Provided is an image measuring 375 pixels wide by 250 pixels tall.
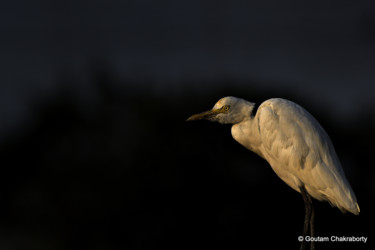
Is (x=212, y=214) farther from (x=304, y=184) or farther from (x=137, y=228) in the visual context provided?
(x=304, y=184)

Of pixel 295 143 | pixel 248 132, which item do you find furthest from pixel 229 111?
pixel 295 143

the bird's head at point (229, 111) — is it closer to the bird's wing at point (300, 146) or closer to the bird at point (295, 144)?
the bird at point (295, 144)

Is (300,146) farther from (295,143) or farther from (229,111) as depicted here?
(229,111)

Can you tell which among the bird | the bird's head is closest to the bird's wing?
the bird

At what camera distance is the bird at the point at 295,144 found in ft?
13.2

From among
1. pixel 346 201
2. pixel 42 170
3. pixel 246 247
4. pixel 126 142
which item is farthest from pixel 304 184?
pixel 42 170

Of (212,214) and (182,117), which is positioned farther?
(182,117)

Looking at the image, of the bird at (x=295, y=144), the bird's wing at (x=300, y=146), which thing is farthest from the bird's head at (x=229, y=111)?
the bird's wing at (x=300, y=146)

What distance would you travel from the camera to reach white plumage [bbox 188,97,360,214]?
158 inches

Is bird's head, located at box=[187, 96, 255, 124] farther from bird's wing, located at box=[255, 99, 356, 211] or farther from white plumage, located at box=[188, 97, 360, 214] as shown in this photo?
bird's wing, located at box=[255, 99, 356, 211]

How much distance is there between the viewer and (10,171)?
27.7ft

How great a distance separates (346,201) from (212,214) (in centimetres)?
381

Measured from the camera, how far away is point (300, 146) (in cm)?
407

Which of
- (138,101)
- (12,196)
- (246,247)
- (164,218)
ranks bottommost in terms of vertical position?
(246,247)
